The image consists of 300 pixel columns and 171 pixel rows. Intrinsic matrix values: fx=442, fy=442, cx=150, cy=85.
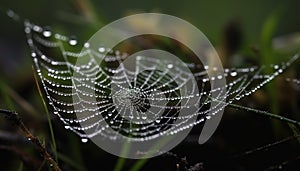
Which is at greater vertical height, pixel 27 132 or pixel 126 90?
pixel 126 90

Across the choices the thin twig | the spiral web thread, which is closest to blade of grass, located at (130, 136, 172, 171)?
the spiral web thread

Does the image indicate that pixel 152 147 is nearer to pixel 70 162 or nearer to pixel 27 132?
pixel 70 162

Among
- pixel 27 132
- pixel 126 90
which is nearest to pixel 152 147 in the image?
pixel 126 90

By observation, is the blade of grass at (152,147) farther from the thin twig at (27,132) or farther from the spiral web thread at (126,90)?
the thin twig at (27,132)

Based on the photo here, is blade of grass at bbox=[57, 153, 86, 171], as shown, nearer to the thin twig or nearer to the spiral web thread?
the spiral web thread

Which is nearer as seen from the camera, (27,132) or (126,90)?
(27,132)

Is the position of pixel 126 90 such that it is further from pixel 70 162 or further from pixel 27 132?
pixel 27 132

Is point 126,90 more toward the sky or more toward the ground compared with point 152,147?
more toward the sky

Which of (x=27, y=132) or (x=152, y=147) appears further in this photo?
(x=152, y=147)

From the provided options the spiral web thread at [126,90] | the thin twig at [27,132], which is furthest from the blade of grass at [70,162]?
the thin twig at [27,132]

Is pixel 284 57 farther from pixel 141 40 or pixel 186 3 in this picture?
pixel 186 3
